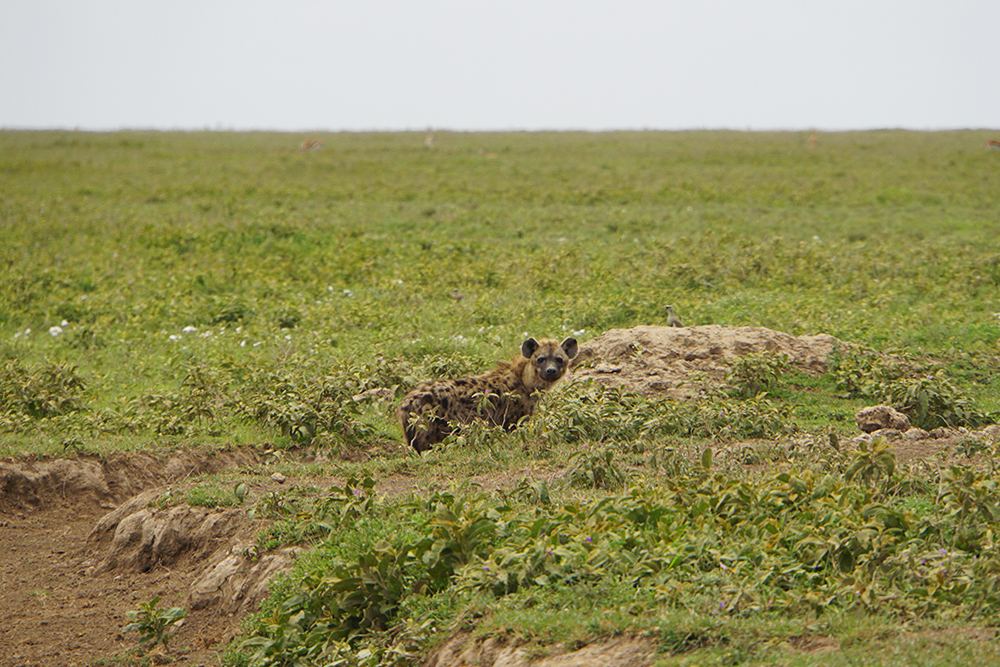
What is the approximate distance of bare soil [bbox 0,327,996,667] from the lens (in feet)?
17.3

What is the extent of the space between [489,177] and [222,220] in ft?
30.6

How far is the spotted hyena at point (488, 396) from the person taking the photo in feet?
25.7

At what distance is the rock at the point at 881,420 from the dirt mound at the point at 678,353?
1.42m

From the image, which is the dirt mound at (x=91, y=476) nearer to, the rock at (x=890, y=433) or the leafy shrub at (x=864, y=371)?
the rock at (x=890, y=433)

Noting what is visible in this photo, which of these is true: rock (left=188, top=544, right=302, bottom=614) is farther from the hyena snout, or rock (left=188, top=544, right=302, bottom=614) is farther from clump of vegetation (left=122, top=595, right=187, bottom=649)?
the hyena snout

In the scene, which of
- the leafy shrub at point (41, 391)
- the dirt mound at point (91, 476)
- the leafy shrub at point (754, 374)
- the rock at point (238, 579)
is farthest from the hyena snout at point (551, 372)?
the leafy shrub at point (41, 391)

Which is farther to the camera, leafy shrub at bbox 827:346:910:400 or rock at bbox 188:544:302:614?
leafy shrub at bbox 827:346:910:400

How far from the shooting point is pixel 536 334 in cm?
1148

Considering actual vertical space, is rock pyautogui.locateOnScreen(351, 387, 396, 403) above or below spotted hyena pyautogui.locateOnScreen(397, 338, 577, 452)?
below

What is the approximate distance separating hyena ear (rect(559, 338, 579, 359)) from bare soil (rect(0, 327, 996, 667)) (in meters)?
0.65

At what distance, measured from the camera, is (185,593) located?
5.91 m

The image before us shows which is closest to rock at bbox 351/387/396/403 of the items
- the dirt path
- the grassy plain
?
the grassy plain

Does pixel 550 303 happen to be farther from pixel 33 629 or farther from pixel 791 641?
pixel 791 641

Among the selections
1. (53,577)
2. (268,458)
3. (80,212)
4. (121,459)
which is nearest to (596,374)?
(268,458)
